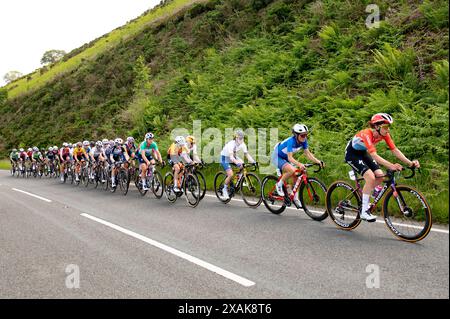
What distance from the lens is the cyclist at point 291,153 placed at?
7809 millimetres

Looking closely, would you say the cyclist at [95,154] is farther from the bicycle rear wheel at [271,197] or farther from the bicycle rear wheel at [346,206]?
the bicycle rear wheel at [346,206]

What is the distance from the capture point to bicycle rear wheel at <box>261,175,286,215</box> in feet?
28.2

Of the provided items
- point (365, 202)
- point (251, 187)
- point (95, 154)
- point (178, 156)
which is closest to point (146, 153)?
point (178, 156)

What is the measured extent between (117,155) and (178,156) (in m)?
5.38

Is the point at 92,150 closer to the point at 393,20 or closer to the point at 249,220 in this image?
the point at 249,220

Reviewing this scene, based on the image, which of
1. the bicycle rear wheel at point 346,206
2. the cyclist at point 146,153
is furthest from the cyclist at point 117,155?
the bicycle rear wheel at point 346,206

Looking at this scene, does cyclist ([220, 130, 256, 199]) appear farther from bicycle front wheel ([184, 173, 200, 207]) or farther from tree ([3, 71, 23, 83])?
tree ([3, 71, 23, 83])

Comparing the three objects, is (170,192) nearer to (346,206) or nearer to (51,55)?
(346,206)

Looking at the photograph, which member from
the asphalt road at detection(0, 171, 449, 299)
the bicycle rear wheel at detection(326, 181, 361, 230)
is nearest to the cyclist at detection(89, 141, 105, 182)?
the asphalt road at detection(0, 171, 449, 299)

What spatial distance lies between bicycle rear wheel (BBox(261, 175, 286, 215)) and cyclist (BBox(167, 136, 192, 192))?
2593 mm

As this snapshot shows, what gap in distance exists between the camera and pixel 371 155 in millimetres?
6258

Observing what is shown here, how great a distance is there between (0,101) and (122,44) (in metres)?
25.2

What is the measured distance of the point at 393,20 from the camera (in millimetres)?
14500
